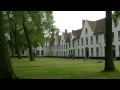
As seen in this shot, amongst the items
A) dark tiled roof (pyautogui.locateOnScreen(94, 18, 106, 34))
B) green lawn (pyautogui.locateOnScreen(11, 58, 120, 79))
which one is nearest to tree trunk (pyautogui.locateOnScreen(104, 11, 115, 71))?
green lawn (pyautogui.locateOnScreen(11, 58, 120, 79))

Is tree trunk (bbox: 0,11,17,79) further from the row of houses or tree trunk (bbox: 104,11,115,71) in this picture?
the row of houses

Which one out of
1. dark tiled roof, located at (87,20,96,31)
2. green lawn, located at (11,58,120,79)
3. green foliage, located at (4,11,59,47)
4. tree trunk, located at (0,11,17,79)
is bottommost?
green lawn, located at (11,58,120,79)

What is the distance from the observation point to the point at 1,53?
1076 cm

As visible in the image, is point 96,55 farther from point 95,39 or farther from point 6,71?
point 6,71

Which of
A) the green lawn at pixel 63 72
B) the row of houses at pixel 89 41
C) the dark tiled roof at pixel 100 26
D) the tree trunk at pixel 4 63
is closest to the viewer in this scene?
the tree trunk at pixel 4 63

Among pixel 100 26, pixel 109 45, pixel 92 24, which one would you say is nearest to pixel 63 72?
pixel 109 45

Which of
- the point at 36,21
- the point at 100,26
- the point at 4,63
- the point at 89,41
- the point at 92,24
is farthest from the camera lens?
the point at 92,24

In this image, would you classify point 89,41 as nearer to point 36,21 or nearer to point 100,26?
point 100,26

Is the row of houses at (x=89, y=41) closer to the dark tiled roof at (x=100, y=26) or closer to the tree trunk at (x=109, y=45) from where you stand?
the dark tiled roof at (x=100, y=26)

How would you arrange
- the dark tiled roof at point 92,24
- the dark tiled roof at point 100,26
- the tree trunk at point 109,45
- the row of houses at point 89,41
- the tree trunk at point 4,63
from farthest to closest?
the dark tiled roof at point 92,24 → the dark tiled roof at point 100,26 → the row of houses at point 89,41 → the tree trunk at point 109,45 → the tree trunk at point 4,63

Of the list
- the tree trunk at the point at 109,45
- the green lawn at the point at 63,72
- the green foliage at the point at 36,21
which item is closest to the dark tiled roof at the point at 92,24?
the green foliage at the point at 36,21
